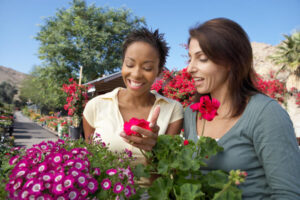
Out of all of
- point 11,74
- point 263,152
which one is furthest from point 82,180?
point 11,74

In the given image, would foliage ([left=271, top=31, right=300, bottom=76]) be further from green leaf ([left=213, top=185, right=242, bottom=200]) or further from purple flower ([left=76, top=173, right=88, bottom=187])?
purple flower ([left=76, top=173, right=88, bottom=187])

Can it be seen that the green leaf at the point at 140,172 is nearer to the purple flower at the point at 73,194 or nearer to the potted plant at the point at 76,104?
the purple flower at the point at 73,194

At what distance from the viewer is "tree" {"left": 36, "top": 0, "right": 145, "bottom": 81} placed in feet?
72.9

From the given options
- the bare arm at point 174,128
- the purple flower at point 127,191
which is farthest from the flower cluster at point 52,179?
the bare arm at point 174,128

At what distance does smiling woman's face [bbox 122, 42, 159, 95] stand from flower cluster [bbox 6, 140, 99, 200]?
35.8 inches

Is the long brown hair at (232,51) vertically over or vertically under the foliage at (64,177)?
over

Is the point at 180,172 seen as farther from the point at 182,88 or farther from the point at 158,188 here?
the point at 182,88

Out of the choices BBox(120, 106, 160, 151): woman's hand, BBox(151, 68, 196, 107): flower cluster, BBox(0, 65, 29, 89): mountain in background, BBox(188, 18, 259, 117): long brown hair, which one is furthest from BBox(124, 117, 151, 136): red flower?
BBox(0, 65, 29, 89): mountain in background

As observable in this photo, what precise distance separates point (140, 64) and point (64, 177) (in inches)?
42.6

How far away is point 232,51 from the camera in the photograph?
1.31m

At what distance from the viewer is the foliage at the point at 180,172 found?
0.91 m

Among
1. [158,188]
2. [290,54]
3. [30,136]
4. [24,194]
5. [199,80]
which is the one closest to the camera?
[24,194]

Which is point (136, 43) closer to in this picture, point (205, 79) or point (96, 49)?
point (205, 79)

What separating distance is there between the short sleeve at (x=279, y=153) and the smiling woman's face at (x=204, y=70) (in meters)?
0.34
